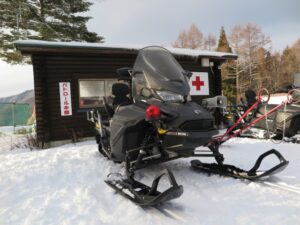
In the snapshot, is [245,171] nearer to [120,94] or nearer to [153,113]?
[153,113]

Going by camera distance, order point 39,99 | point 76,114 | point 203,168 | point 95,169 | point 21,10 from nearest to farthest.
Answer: point 203,168
point 95,169
point 39,99
point 76,114
point 21,10

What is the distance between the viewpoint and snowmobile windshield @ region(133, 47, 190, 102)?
2.92m

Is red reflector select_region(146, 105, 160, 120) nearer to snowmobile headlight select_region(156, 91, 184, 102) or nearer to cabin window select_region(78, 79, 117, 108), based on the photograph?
snowmobile headlight select_region(156, 91, 184, 102)

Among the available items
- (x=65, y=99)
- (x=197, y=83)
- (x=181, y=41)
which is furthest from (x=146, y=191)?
(x=181, y=41)

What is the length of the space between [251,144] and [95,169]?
3504 millimetres

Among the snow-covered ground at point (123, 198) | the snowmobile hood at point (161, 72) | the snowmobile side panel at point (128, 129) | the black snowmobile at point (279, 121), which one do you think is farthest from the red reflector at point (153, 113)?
the black snowmobile at point (279, 121)

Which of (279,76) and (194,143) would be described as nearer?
(194,143)

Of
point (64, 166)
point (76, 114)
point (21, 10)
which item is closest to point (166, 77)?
point (64, 166)

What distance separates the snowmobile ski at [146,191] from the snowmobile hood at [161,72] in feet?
3.18

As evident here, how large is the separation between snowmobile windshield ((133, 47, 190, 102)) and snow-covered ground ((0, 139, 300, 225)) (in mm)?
1086

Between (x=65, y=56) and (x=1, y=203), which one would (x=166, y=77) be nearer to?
(x=1, y=203)

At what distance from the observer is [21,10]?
45.0 feet

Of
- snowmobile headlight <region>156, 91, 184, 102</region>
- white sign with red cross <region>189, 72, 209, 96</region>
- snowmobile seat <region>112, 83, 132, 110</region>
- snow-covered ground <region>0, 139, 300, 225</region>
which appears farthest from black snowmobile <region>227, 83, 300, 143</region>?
white sign with red cross <region>189, 72, 209, 96</region>

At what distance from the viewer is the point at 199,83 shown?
31.7 feet
